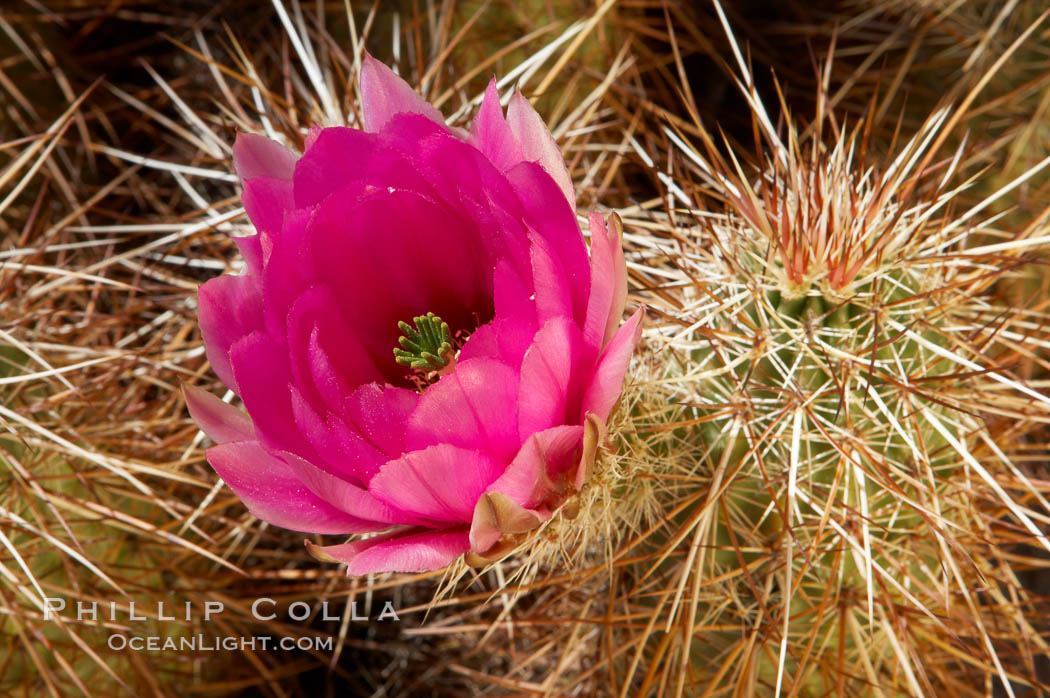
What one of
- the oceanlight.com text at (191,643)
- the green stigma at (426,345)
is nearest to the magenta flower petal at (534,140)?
the green stigma at (426,345)

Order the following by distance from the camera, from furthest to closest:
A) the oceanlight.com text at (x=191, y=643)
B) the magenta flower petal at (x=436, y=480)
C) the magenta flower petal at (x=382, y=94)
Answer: the oceanlight.com text at (x=191, y=643) → the magenta flower petal at (x=382, y=94) → the magenta flower petal at (x=436, y=480)

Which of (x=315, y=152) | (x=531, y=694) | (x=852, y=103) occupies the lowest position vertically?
(x=531, y=694)

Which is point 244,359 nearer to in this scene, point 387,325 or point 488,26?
point 387,325

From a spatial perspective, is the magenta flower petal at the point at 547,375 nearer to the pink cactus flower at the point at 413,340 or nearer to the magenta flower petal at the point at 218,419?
the pink cactus flower at the point at 413,340

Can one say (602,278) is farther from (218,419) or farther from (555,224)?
(218,419)

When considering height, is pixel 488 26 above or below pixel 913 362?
above

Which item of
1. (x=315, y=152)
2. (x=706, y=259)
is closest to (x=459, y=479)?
(x=315, y=152)
